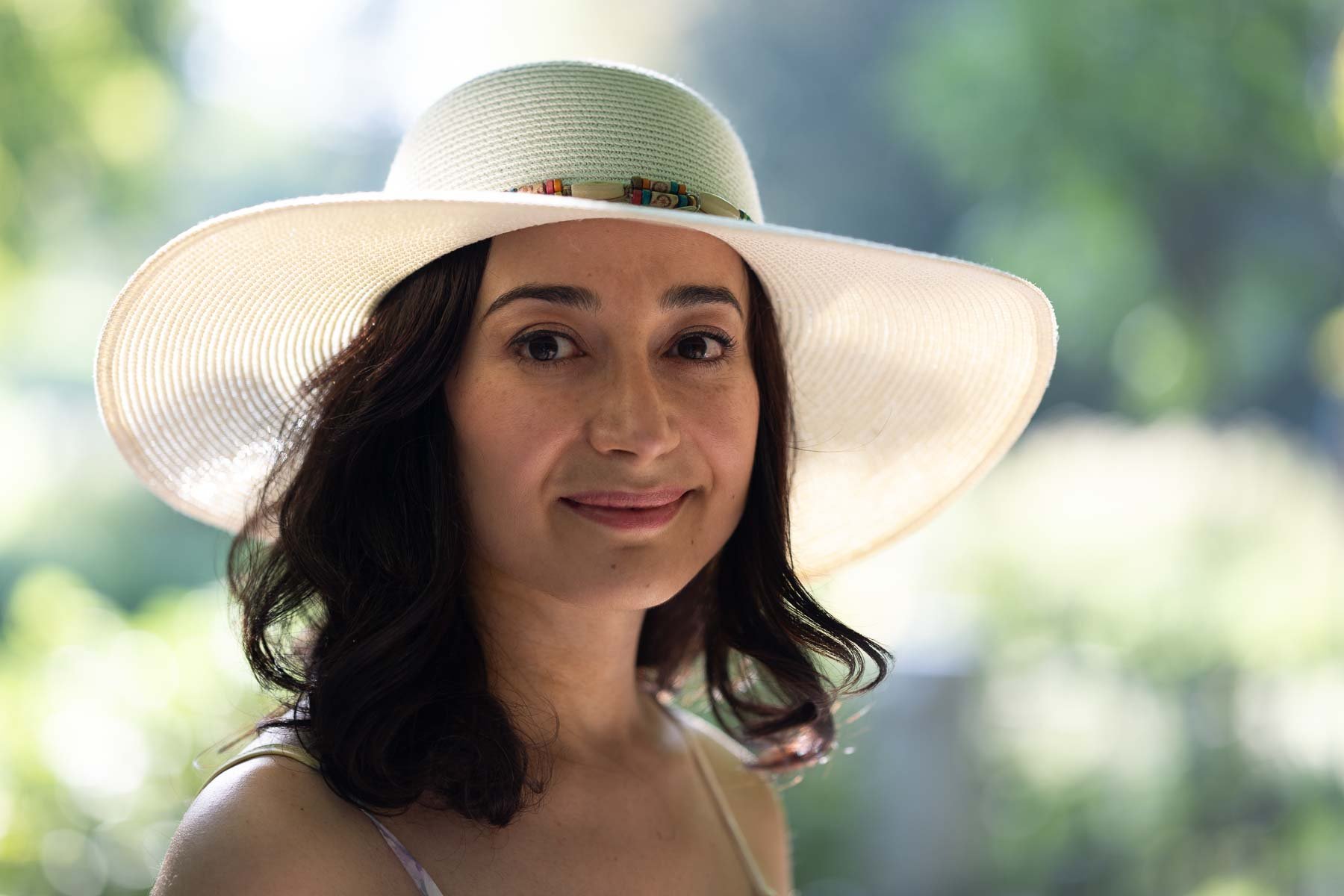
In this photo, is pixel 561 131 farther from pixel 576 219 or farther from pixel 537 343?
pixel 537 343

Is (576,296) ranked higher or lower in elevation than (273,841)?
higher

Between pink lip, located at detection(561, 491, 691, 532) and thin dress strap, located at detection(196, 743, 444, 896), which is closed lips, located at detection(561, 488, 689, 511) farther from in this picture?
thin dress strap, located at detection(196, 743, 444, 896)

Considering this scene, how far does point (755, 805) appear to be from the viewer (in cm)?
177

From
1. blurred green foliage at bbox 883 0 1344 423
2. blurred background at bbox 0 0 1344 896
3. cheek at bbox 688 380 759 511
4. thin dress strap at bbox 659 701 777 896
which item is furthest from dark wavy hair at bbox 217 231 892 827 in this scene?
blurred green foliage at bbox 883 0 1344 423

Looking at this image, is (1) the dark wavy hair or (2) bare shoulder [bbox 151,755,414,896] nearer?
(2) bare shoulder [bbox 151,755,414,896]

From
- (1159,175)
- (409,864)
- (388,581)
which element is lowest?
(409,864)

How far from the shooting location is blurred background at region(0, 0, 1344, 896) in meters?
3.95

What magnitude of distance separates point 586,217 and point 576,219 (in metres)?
0.03

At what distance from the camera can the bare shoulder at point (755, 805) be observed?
1721mm

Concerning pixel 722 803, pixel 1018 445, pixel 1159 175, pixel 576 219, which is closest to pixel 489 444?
pixel 576 219

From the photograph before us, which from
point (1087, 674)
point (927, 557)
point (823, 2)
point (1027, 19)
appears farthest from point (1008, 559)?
point (823, 2)

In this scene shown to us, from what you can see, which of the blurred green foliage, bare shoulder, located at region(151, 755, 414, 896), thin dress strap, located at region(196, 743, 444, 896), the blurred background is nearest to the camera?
bare shoulder, located at region(151, 755, 414, 896)

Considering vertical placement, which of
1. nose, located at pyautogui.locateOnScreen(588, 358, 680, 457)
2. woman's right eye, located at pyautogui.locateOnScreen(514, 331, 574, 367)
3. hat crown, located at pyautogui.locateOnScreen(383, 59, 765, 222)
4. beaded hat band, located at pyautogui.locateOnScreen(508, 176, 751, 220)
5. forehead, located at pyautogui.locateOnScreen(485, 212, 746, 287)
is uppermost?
hat crown, located at pyautogui.locateOnScreen(383, 59, 765, 222)

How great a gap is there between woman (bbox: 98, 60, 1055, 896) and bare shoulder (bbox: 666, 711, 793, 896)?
0.26 feet
